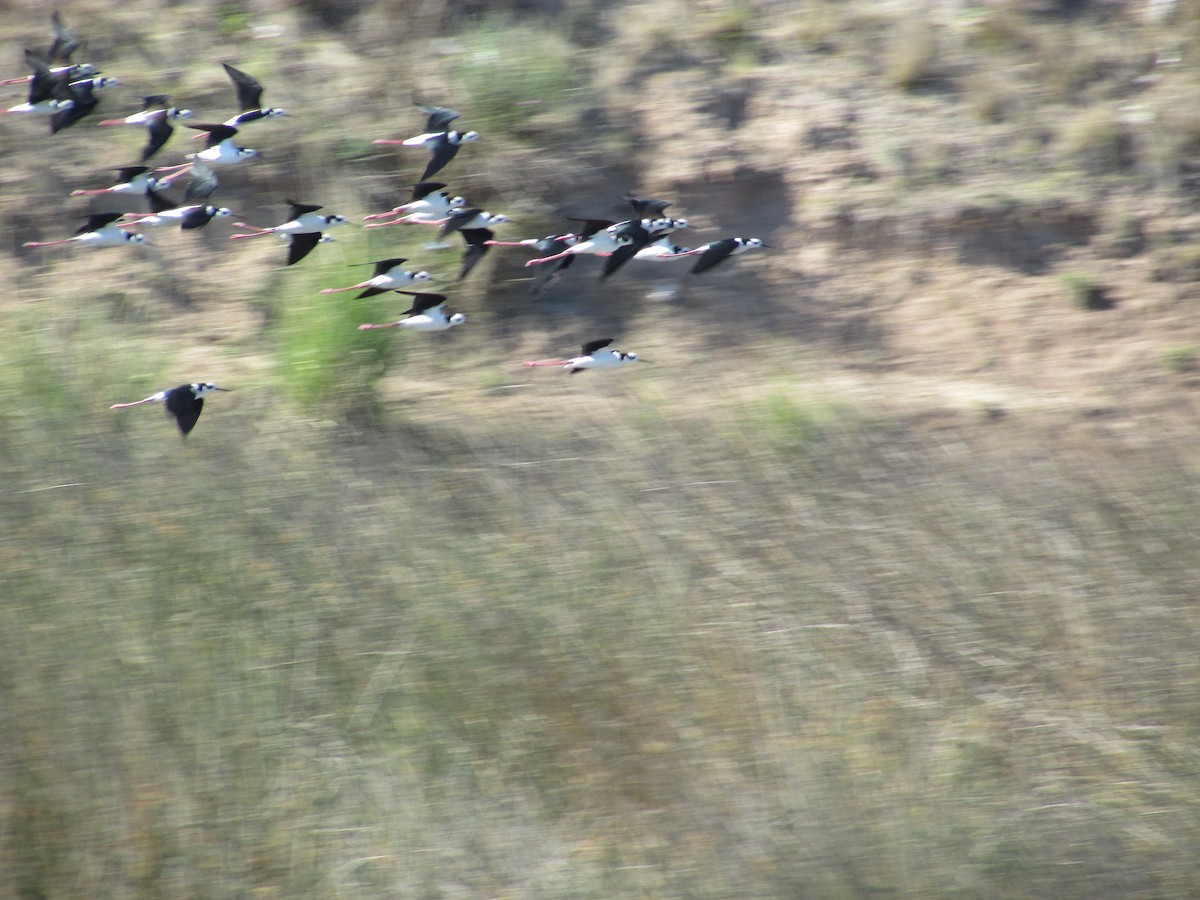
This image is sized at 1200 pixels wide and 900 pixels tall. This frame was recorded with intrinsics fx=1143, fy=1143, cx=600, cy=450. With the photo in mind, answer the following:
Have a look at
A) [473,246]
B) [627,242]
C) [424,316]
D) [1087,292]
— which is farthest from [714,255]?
[1087,292]

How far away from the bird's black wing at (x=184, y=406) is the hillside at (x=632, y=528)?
0.18 ft

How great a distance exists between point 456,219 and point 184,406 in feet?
6.01

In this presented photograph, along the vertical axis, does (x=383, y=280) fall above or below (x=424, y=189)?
below

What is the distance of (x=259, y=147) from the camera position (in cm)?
652

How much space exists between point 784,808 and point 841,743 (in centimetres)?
29

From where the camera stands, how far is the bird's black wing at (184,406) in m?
4.12

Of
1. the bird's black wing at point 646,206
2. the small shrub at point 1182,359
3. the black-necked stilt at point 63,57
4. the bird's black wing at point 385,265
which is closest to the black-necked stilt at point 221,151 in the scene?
the black-necked stilt at point 63,57

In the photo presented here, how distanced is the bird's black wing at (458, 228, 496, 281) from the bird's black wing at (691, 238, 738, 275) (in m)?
1.06

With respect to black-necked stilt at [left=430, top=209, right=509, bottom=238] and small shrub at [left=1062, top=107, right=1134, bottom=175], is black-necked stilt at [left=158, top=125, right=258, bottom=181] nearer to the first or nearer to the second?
black-necked stilt at [left=430, top=209, right=509, bottom=238]

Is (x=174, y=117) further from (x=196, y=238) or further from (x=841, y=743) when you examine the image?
(x=841, y=743)

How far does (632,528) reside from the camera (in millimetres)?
3990

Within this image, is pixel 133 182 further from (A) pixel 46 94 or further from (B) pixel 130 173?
(A) pixel 46 94

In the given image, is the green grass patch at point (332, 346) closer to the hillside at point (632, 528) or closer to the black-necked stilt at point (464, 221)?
the hillside at point (632, 528)

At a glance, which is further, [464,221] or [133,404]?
[464,221]
